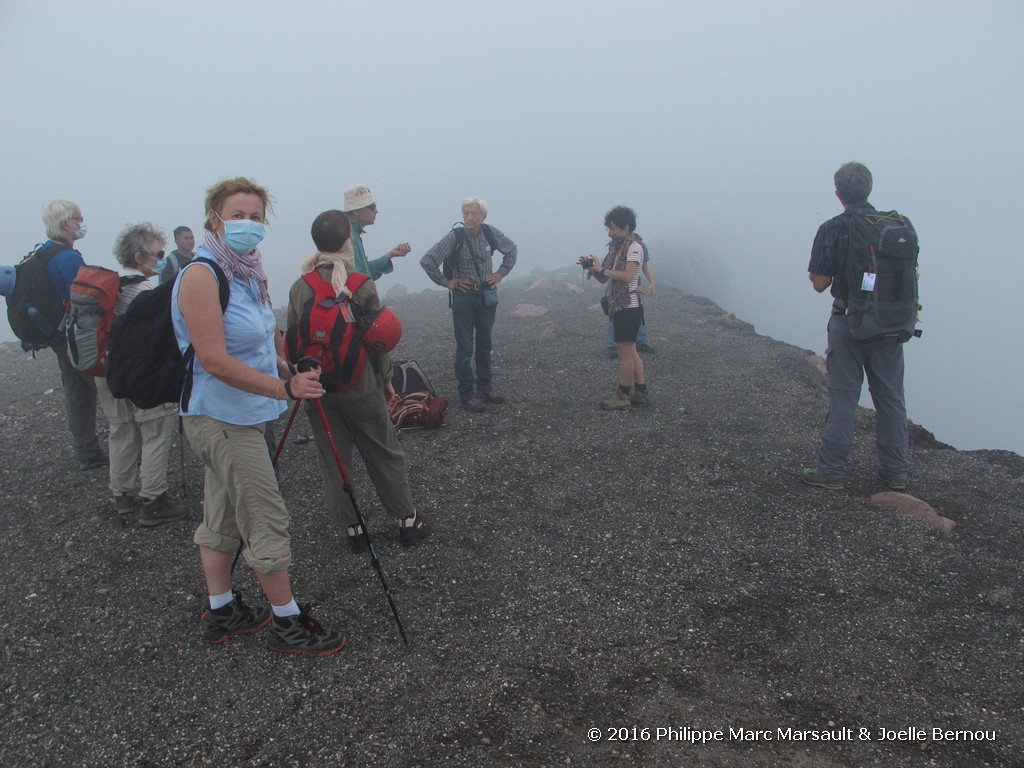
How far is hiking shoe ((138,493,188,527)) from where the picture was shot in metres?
5.19

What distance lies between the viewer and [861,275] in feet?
17.4

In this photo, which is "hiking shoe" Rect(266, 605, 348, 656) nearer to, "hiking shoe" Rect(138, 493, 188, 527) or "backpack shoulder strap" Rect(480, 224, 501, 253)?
"hiking shoe" Rect(138, 493, 188, 527)

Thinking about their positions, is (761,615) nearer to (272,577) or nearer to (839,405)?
(839,405)

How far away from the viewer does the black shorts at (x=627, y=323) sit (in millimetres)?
7648

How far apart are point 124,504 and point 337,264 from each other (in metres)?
2.97

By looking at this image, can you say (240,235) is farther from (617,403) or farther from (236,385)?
(617,403)

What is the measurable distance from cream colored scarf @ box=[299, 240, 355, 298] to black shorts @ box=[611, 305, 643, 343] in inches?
160

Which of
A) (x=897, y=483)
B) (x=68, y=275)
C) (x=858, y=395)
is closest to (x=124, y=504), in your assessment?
(x=68, y=275)

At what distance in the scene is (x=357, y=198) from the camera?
6.14m

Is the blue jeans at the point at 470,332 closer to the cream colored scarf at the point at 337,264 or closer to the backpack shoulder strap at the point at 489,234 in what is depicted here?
the backpack shoulder strap at the point at 489,234

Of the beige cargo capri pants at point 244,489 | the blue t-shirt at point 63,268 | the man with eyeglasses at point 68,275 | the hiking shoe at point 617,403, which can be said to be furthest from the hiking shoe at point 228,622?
the hiking shoe at point 617,403

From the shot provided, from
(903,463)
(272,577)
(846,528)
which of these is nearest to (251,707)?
(272,577)

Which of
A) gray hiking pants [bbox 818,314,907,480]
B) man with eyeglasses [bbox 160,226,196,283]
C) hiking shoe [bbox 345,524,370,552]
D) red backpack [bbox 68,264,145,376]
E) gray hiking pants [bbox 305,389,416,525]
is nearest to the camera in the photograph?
gray hiking pants [bbox 305,389,416,525]

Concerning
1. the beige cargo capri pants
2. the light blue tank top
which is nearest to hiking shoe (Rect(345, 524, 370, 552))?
the beige cargo capri pants
